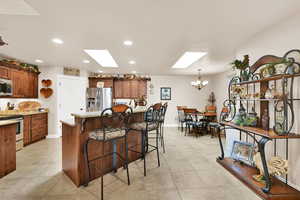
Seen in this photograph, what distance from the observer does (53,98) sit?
181 inches

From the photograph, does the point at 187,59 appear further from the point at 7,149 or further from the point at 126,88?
the point at 7,149

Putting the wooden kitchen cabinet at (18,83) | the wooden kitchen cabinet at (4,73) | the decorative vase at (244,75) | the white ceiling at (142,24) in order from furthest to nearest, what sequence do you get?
1. the wooden kitchen cabinet at (18,83)
2. the wooden kitchen cabinet at (4,73)
3. the decorative vase at (244,75)
4. the white ceiling at (142,24)

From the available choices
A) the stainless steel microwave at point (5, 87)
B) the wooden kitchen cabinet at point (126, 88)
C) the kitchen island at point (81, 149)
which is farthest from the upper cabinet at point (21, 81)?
the wooden kitchen cabinet at point (126, 88)

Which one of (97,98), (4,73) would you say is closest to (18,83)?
(4,73)

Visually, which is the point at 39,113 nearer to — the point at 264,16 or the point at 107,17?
the point at 107,17

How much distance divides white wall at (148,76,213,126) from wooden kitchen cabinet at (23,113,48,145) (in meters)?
4.06

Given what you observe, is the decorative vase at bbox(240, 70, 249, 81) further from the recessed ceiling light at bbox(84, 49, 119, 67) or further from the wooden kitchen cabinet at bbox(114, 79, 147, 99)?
the wooden kitchen cabinet at bbox(114, 79, 147, 99)

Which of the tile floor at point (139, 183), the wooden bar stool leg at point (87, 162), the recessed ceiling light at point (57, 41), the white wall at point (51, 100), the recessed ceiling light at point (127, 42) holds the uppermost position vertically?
the recessed ceiling light at point (127, 42)

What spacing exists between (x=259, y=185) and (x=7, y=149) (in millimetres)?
3619

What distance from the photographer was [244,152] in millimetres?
1898

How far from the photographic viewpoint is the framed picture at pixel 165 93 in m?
6.67

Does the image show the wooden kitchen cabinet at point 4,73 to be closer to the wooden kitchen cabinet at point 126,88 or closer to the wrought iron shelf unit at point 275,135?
the wooden kitchen cabinet at point 126,88

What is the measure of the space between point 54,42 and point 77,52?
0.60 meters

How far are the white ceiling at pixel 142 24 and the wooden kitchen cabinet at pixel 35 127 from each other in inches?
72.8
